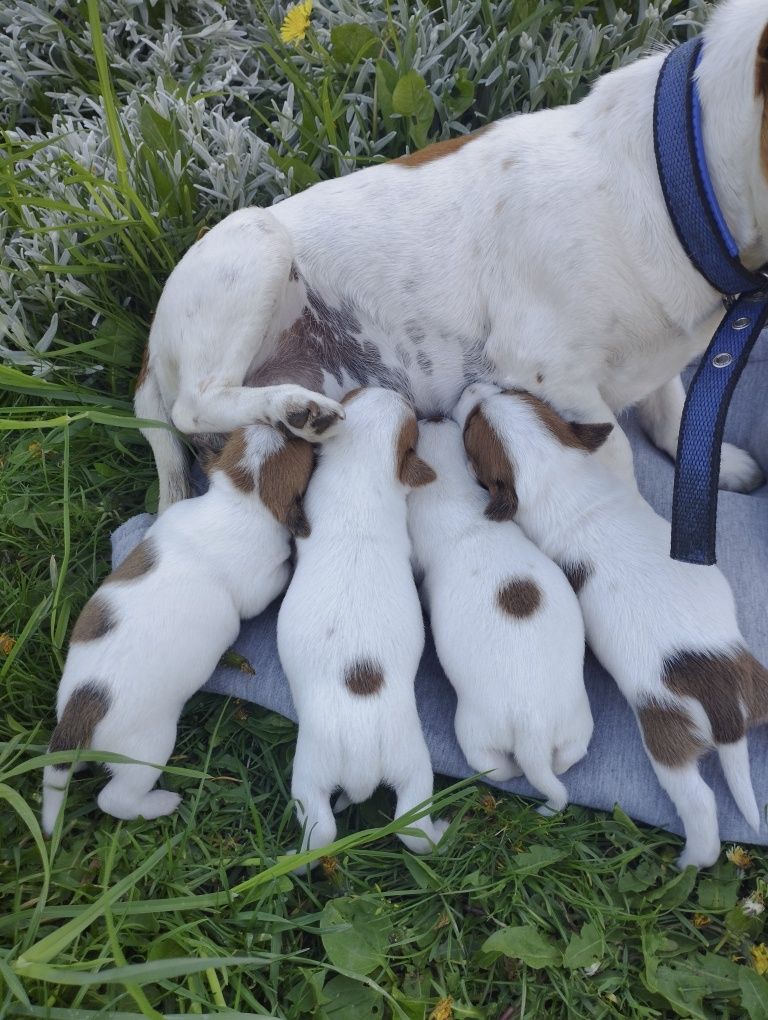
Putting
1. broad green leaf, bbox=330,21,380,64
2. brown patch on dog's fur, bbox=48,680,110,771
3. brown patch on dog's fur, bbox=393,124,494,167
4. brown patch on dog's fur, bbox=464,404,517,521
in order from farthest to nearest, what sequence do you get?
broad green leaf, bbox=330,21,380,64 → brown patch on dog's fur, bbox=393,124,494,167 → brown patch on dog's fur, bbox=464,404,517,521 → brown patch on dog's fur, bbox=48,680,110,771

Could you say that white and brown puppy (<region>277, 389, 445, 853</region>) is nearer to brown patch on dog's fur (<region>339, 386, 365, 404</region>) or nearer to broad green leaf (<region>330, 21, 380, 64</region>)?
brown patch on dog's fur (<region>339, 386, 365, 404</region>)

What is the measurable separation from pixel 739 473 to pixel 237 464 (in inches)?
66.5

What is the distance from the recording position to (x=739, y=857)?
7.02ft

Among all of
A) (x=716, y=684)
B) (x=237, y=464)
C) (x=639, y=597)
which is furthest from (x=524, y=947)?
(x=237, y=464)

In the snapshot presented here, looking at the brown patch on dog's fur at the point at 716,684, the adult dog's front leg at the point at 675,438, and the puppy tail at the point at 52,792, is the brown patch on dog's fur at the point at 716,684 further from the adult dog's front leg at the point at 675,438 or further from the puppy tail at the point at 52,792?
the puppy tail at the point at 52,792

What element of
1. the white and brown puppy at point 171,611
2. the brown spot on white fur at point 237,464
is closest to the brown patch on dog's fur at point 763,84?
the white and brown puppy at point 171,611

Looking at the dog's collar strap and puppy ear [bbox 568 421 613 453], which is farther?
puppy ear [bbox 568 421 613 453]

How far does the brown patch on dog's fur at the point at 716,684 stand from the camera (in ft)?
6.56

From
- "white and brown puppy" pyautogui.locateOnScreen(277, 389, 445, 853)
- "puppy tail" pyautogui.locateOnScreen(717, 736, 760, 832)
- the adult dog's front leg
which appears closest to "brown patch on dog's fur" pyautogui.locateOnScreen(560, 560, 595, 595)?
"white and brown puppy" pyautogui.locateOnScreen(277, 389, 445, 853)

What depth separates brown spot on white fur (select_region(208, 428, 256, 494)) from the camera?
249 centimetres

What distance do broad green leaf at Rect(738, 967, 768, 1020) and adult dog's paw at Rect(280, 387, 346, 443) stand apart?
1716mm

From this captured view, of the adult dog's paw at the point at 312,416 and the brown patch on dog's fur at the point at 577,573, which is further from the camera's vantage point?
the adult dog's paw at the point at 312,416

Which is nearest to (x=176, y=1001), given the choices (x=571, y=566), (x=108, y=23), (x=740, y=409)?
(x=571, y=566)

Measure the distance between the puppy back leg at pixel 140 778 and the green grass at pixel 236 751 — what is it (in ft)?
0.19
